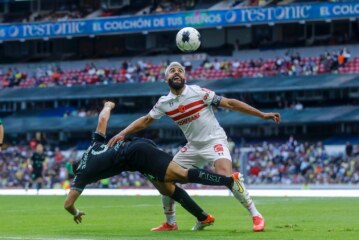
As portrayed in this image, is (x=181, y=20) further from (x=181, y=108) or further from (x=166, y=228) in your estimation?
(x=181, y=108)

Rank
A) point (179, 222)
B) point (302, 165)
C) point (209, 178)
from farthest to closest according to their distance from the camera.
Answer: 1. point (302, 165)
2. point (179, 222)
3. point (209, 178)

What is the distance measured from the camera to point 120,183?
47531 mm

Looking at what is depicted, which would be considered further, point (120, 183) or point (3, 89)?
point (3, 89)

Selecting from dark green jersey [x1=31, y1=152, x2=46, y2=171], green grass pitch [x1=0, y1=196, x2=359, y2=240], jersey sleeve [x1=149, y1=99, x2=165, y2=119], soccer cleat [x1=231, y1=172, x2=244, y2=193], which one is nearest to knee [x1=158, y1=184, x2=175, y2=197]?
green grass pitch [x1=0, y1=196, x2=359, y2=240]

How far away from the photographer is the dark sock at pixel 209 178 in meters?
14.4

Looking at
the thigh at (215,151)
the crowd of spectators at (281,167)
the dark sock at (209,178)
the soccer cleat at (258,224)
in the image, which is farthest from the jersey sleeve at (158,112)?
the crowd of spectators at (281,167)

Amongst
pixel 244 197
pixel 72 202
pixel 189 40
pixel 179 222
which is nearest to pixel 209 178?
pixel 244 197

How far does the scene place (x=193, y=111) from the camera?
15656 millimetres

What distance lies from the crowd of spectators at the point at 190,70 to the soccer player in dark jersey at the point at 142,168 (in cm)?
3725

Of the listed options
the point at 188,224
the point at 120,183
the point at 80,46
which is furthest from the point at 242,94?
the point at 188,224

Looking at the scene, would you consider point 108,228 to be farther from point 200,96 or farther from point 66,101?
point 66,101

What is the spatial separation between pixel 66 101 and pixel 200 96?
47447 mm

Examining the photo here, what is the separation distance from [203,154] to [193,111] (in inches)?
25.8

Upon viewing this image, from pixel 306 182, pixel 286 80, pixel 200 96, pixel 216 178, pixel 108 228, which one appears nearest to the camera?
pixel 216 178
